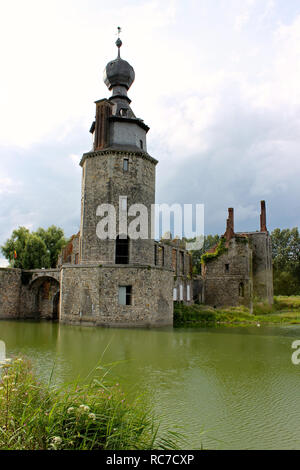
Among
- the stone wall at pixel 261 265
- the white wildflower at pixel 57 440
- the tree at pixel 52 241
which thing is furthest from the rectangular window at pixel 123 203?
the tree at pixel 52 241

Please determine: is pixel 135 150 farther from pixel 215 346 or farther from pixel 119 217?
pixel 215 346

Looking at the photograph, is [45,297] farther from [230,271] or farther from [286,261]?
[286,261]

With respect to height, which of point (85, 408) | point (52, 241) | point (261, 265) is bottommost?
point (85, 408)

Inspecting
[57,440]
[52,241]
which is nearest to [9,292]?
[52,241]

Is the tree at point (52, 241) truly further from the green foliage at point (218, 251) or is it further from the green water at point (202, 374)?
the green water at point (202, 374)

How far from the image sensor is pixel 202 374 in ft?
29.4

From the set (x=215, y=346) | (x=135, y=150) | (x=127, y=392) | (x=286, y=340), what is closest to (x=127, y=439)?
(x=127, y=392)

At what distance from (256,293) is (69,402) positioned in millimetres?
32161

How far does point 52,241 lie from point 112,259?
21170mm

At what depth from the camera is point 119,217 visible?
819 inches

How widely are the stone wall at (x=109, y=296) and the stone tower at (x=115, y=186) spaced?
1209mm

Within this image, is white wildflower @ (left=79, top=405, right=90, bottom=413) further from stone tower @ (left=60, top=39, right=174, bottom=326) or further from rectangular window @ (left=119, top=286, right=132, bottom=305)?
rectangular window @ (left=119, top=286, right=132, bottom=305)

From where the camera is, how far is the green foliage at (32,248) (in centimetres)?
3641

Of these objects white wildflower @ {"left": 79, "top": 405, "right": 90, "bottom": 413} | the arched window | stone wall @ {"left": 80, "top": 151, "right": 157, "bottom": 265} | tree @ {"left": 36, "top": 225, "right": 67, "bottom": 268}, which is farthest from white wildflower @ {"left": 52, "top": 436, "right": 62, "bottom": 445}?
tree @ {"left": 36, "top": 225, "right": 67, "bottom": 268}
